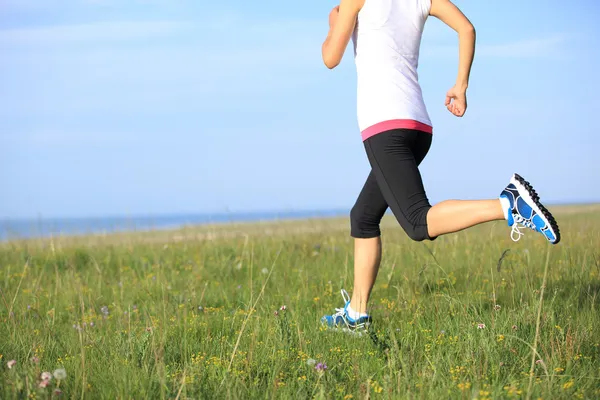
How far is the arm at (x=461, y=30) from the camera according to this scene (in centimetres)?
394

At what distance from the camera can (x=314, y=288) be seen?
5.41 metres

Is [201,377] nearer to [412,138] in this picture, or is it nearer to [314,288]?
[412,138]

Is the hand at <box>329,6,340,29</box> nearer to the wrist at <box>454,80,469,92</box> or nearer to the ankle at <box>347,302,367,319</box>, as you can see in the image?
the wrist at <box>454,80,469,92</box>

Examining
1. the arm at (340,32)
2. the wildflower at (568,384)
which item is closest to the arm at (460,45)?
the arm at (340,32)

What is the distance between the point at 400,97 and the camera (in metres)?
3.73

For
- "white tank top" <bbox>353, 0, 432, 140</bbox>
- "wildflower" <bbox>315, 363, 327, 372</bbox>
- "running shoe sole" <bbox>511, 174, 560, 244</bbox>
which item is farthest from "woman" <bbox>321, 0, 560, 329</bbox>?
"wildflower" <bbox>315, 363, 327, 372</bbox>

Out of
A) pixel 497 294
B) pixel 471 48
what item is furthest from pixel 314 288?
pixel 471 48

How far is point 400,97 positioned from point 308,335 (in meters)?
1.54

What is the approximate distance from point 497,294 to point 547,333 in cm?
116

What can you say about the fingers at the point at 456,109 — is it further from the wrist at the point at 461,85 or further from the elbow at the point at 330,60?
the elbow at the point at 330,60

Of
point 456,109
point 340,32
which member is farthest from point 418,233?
point 340,32

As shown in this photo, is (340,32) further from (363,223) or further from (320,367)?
(320,367)

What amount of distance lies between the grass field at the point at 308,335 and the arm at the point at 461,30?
3.82 ft

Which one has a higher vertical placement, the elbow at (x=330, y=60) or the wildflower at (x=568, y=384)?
the elbow at (x=330, y=60)
